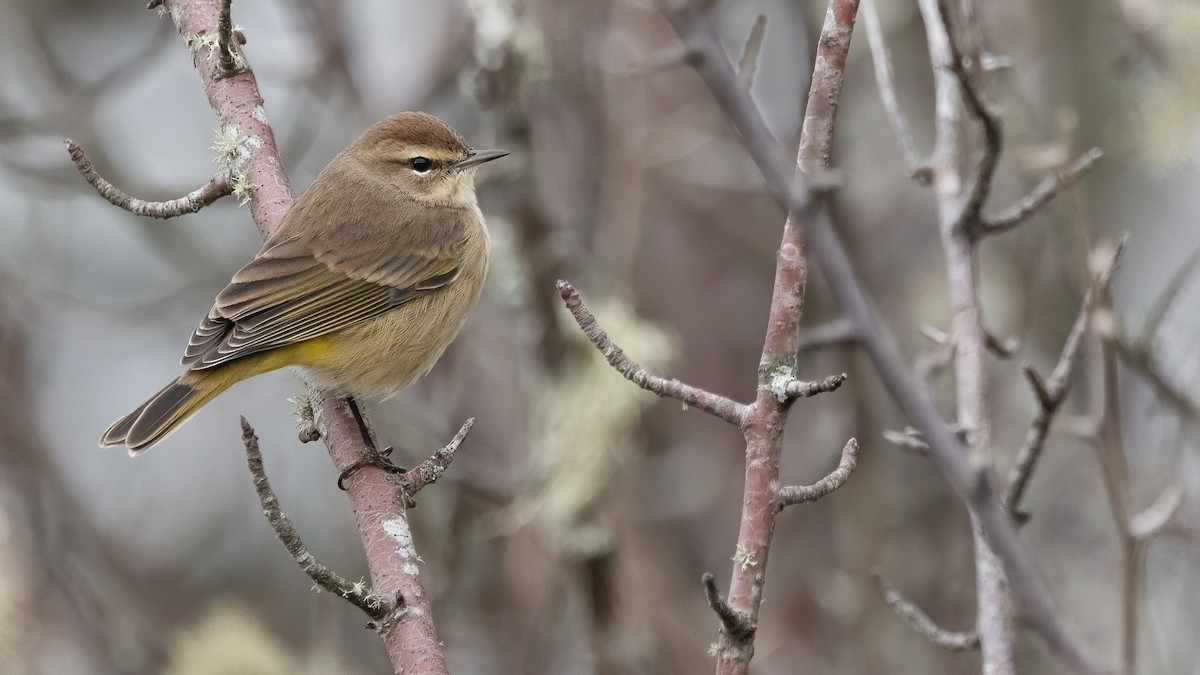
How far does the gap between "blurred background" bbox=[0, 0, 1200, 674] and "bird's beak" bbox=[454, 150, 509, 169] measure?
0.40m

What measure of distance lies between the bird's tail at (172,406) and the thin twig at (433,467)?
4.28 feet

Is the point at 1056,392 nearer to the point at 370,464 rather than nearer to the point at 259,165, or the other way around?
the point at 370,464

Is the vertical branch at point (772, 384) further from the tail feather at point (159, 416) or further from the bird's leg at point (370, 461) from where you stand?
the tail feather at point (159, 416)

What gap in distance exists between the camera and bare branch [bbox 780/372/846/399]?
245cm

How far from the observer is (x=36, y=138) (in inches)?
256

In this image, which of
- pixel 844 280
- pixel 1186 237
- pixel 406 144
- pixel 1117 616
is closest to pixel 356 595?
pixel 844 280

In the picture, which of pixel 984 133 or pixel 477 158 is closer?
pixel 984 133

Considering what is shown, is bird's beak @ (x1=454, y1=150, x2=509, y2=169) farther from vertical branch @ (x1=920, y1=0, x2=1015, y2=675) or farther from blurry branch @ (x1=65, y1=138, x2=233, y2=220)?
vertical branch @ (x1=920, y1=0, x2=1015, y2=675)

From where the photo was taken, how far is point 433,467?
3500mm

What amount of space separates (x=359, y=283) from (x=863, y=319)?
340cm

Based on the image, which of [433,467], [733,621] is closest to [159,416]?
[433,467]

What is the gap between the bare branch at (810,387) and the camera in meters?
2.45

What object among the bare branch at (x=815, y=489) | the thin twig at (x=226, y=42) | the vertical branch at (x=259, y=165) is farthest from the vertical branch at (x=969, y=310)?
the thin twig at (x=226, y=42)

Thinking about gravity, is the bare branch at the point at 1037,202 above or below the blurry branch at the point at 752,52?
below
